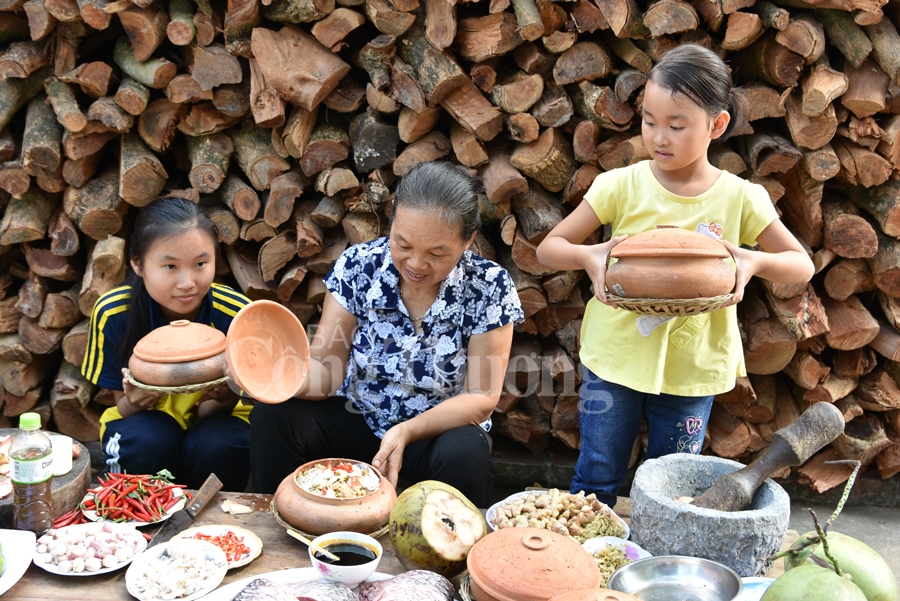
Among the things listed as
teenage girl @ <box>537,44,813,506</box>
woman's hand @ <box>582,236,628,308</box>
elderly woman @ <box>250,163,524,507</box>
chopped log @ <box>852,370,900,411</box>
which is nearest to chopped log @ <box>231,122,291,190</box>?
elderly woman @ <box>250,163,524,507</box>

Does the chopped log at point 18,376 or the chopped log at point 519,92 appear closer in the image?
the chopped log at point 519,92

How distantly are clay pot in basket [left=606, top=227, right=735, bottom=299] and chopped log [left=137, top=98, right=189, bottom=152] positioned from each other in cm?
206

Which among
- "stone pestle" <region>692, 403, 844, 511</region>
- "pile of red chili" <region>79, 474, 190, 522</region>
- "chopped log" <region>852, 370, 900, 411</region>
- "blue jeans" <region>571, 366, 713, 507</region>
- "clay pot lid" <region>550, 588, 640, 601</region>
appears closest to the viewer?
"clay pot lid" <region>550, 588, 640, 601</region>

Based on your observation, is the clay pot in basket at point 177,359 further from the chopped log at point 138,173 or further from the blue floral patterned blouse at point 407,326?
the chopped log at point 138,173

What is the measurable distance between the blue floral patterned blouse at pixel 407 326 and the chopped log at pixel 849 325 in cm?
147

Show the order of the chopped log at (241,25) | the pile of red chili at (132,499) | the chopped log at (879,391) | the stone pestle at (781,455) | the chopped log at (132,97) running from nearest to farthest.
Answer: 1. the stone pestle at (781,455)
2. the pile of red chili at (132,499)
3. the chopped log at (241,25)
4. the chopped log at (132,97)
5. the chopped log at (879,391)

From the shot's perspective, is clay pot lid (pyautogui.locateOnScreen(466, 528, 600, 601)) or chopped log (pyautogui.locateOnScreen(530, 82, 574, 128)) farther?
chopped log (pyautogui.locateOnScreen(530, 82, 574, 128))

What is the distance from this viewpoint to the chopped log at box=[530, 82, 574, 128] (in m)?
3.15

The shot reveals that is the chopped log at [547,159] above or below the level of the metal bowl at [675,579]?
above

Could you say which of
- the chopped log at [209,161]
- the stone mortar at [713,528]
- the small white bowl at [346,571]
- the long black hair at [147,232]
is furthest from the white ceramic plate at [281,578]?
the chopped log at [209,161]

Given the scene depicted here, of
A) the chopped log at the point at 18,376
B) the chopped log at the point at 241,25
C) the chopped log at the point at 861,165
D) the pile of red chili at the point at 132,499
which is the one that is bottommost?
the chopped log at the point at 18,376

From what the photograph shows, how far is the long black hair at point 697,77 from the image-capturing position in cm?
241

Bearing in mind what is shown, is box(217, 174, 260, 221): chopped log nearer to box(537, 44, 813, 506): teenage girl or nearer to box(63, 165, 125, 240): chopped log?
box(63, 165, 125, 240): chopped log

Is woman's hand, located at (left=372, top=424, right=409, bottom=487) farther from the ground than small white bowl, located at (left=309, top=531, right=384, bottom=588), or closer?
closer
